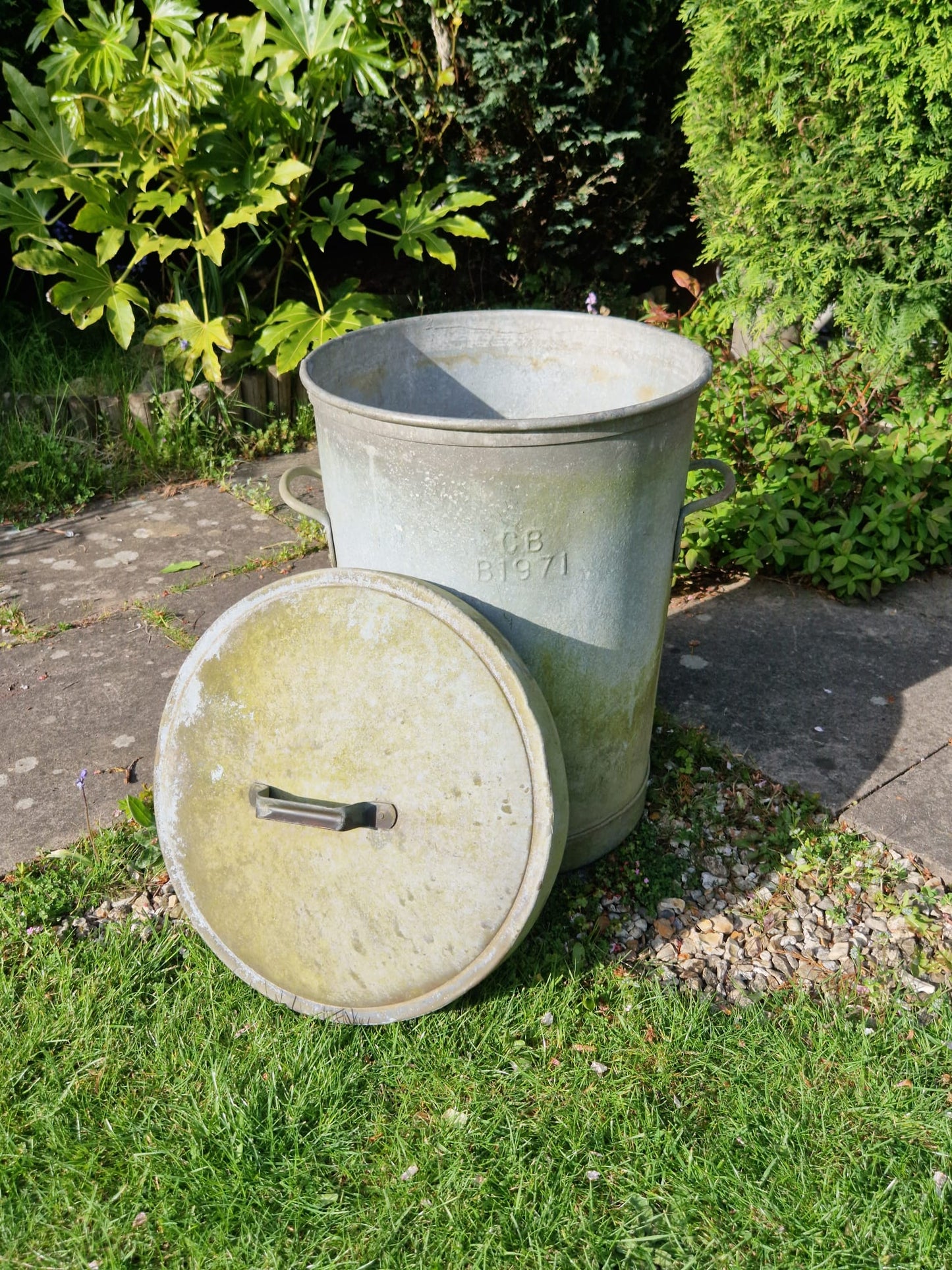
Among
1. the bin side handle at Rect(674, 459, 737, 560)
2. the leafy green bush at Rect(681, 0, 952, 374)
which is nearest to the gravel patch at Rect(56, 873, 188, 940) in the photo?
the bin side handle at Rect(674, 459, 737, 560)

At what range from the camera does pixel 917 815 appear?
2.47 meters

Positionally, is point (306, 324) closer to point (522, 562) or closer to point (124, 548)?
point (124, 548)

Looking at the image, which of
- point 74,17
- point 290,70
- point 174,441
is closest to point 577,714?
point 174,441

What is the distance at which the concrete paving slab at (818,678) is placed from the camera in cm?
268

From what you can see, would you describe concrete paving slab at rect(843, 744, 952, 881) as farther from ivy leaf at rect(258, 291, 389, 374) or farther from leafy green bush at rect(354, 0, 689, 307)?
leafy green bush at rect(354, 0, 689, 307)

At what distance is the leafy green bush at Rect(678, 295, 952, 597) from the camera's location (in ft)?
11.3

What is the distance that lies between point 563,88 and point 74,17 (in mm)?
2193

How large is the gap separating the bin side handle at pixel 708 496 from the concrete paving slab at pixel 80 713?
1508 millimetres

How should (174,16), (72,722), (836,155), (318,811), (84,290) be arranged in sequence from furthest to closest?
(84,290), (174,16), (836,155), (72,722), (318,811)

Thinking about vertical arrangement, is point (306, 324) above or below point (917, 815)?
above

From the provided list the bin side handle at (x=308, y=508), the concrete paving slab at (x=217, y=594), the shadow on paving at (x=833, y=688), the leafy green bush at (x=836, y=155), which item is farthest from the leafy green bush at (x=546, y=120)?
the bin side handle at (x=308, y=508)

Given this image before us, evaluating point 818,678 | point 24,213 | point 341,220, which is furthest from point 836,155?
point 24,213

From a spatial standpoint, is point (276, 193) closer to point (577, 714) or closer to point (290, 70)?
point (290, 70)

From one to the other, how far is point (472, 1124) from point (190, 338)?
11.6 ft
